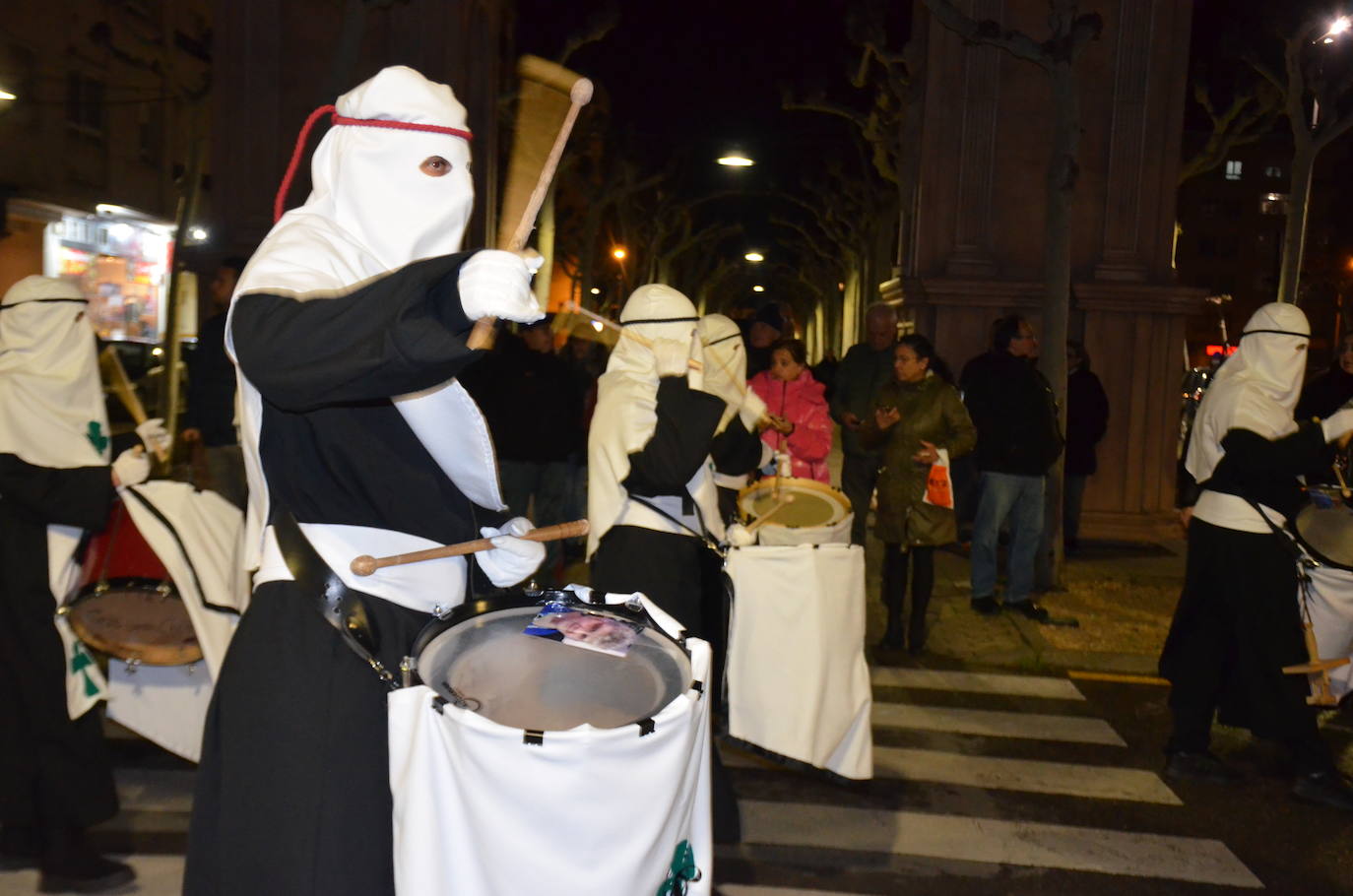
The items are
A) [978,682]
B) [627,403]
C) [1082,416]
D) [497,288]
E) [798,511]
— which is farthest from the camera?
[1082,416]

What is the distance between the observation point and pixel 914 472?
7520 mm

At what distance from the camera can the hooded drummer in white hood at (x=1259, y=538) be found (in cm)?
500

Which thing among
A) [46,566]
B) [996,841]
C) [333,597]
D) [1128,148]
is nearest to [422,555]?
[333,597]

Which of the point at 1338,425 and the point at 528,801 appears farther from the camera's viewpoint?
the point at 1338,425

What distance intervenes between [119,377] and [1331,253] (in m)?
50.3

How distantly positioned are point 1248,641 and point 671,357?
9.36 ft

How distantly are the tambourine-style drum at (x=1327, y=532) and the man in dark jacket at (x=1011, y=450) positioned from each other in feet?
9.89

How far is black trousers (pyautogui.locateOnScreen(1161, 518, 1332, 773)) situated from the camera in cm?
511

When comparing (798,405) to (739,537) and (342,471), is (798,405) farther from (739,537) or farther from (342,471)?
(342,471)

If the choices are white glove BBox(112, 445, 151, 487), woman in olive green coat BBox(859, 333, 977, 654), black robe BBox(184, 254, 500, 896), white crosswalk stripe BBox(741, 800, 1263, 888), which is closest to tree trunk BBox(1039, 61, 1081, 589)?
woman in olive green coat BBox(859, 333, 977, 654)

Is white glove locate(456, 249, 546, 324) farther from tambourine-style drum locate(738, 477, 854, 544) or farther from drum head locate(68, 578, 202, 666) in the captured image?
tambourine-style drum locate(738, 477, 854, 544)

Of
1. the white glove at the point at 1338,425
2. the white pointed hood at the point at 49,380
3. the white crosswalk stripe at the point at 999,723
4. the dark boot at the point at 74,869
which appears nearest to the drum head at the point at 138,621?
the white pointed hood at the point at 49,380

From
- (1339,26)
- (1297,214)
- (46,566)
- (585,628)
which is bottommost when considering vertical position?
(46,566)

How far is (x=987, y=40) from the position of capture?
356 inches
